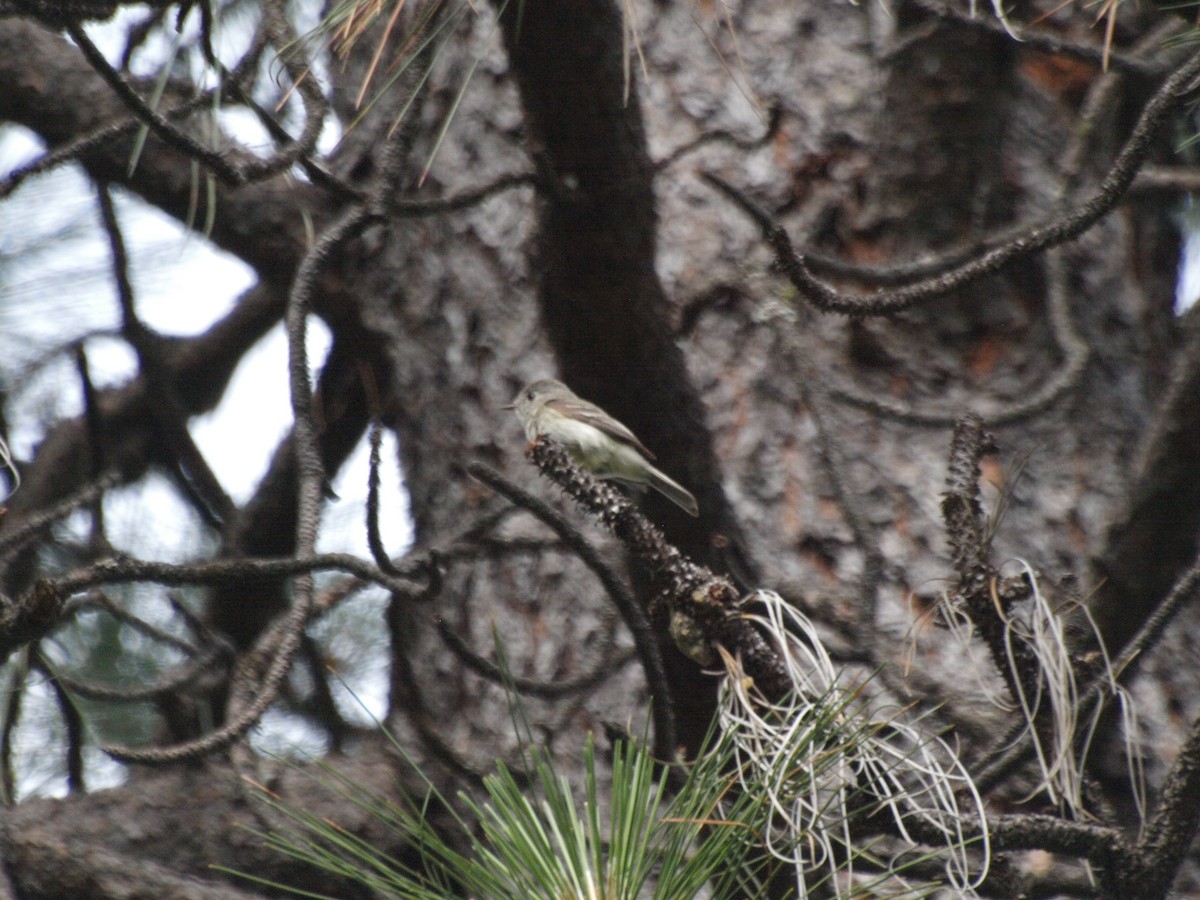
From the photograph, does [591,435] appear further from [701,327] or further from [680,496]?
[680,496]

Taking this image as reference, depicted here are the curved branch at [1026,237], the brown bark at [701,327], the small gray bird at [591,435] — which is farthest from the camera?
the small gray bird at [591,435]

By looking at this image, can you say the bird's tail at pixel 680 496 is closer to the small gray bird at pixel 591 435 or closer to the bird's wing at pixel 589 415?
the small gray bird at pixel 591 435

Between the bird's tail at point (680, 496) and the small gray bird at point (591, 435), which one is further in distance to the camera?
the small gray bird at point (591, 435)

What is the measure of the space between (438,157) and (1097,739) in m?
2.02

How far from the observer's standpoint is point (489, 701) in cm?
272

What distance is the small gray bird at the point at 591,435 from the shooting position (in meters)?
2.36

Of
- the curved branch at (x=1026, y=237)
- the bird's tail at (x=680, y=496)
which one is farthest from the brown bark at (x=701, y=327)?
the curved branch at (x=1026, y=237)

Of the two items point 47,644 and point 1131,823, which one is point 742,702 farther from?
point 47,644

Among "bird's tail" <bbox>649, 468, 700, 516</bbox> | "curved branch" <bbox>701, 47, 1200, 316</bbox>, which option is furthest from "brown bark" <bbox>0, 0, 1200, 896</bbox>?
"curved branch" <bbox>701, 47, 1200, 316</bbox>

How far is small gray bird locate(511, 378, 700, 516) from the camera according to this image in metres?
2.36

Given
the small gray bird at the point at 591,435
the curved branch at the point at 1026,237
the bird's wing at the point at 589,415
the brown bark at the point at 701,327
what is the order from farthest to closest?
1. the bird's wing at the point at 589,415
2. the small gray bird at the point at 591,435
3. the brown bark at the point at 701,327
4. the curved branch at the point at 1026,237

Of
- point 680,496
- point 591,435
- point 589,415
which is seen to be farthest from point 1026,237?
point 591,435

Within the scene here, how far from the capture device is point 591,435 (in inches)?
141

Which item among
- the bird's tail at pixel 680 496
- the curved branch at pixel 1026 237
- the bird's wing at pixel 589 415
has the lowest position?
the bird's tail at pixel 680 496
